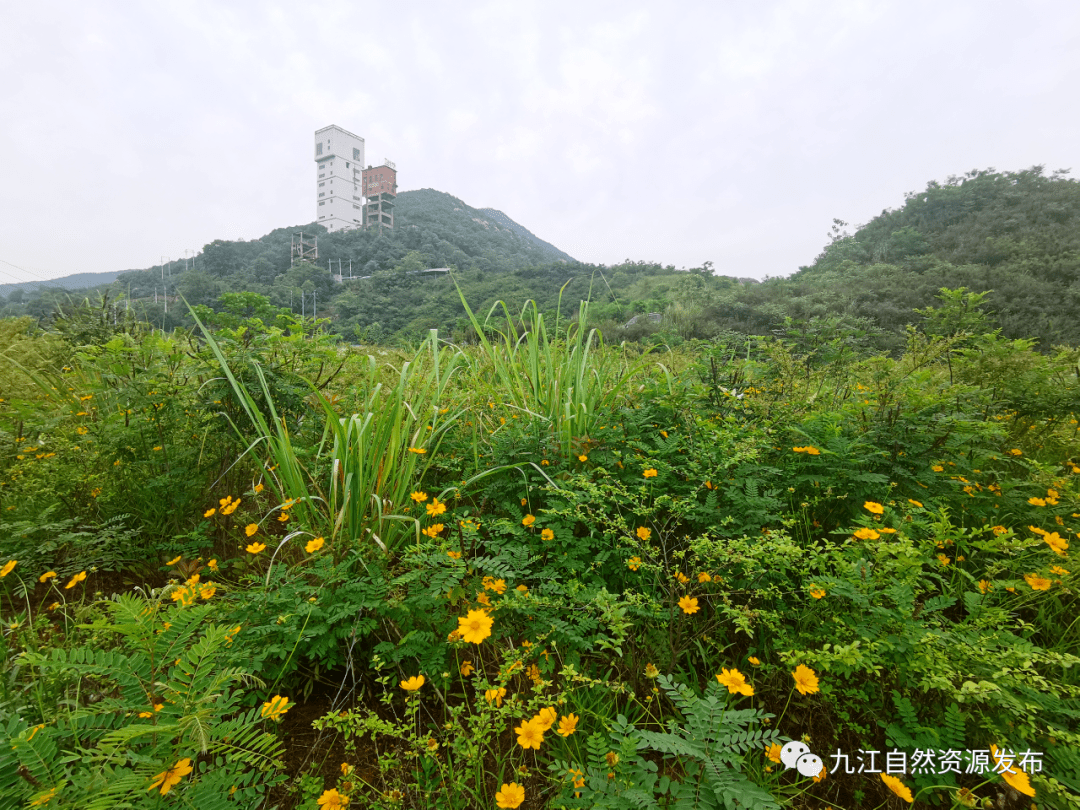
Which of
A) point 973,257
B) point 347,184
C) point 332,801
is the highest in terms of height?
point 347,184

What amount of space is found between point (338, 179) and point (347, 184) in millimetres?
1110

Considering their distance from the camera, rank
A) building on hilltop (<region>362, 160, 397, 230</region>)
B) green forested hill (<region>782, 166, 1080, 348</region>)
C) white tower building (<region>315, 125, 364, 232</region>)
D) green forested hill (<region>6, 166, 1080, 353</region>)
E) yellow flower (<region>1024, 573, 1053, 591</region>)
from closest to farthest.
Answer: yellow flower (<region>1024, 573, 1053, 591</region>) < green forested hill (<region>6, 166, 1080, 353</region>) < green forested hill (<region>782, 166, 1080, 348</region>) < building on hilltop (<region>362, 160, 397, 230</region>) < white tower building (<region>315, 125, 364, 232</region>)

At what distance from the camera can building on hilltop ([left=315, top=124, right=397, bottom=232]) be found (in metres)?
54.2

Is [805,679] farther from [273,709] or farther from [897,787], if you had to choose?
[273,709]

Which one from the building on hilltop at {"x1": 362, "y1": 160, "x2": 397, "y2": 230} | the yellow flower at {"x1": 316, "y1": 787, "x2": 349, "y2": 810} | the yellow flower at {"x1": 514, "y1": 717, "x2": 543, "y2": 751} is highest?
the building on hilltop at {"x1": 362, "y1": 160, "x2": 397, "y2": 230}

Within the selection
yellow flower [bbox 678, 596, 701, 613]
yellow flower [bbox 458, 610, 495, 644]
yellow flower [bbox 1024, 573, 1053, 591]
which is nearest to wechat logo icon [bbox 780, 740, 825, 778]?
yellow flower [bbox 678, 596, 701, 613]

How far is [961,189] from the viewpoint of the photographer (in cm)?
2008

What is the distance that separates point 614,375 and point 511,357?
0.72 metres

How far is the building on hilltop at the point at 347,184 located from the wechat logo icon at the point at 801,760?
193ft

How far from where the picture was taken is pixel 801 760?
35.5 inches

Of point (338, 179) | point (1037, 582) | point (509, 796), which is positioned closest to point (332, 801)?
point (509, 796)

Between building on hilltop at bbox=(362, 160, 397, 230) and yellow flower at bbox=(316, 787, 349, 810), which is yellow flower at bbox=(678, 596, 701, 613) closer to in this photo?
yellow flower at bbox=(316, 787, 349, 810)

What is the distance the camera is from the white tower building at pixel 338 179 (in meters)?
55.6

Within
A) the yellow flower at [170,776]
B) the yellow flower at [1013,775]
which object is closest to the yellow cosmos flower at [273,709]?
the yellow flower at [170,776]
